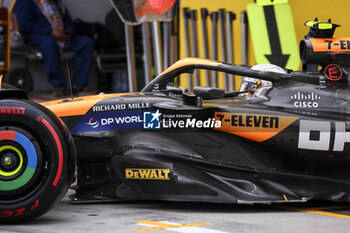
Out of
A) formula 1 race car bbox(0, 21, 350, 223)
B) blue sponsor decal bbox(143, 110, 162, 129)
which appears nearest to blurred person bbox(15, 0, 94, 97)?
formula 1 race car bbox(0, 21, 350, 223)

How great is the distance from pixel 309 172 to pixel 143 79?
7278 mm

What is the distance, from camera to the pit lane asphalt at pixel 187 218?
17.1ft

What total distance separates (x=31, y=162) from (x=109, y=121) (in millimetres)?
1115

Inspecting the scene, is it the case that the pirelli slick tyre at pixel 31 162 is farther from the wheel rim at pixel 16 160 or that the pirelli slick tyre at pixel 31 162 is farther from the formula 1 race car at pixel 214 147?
the formula 1 race car at pixel 214 147

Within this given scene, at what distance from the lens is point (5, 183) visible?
527cm

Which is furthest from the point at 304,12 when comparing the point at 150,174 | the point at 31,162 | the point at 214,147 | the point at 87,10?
the point at 31,162

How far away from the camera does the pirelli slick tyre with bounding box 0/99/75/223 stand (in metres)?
5.25

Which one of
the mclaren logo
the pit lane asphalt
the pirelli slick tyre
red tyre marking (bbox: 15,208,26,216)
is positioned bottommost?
the pit lane asphalt

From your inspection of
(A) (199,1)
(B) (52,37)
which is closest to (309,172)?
(A) (199,1)

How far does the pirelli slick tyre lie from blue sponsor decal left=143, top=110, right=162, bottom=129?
98cm

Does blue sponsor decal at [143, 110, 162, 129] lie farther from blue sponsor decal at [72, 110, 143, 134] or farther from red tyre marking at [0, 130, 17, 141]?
red tyre marking at [0, 130, 17, 141]

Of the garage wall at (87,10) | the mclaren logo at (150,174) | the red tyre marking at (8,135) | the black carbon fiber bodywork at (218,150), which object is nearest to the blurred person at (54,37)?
the garage wall at (87,10)

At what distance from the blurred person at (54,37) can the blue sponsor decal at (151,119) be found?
5.40 meters

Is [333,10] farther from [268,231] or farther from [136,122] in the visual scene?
[268,231]
